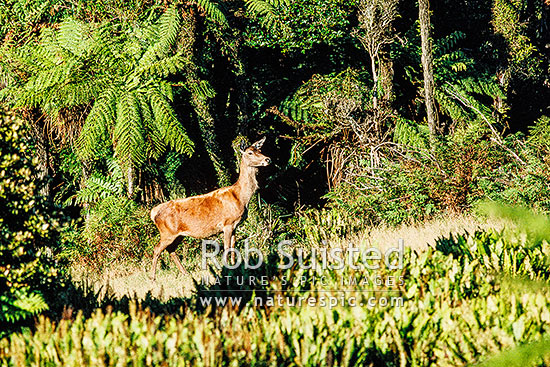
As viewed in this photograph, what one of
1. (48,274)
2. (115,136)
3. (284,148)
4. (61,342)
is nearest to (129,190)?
(115,136)

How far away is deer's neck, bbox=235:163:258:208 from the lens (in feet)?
32.4

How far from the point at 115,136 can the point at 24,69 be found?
2564 millimetres

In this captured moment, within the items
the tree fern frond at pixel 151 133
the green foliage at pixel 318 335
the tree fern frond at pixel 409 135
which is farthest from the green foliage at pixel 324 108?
the green foliage at pixel 318 335

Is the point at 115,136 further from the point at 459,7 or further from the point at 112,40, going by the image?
the point at 459,7

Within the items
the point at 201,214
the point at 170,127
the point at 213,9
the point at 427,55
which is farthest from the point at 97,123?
the point at 427,55

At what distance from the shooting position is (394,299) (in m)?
5.61

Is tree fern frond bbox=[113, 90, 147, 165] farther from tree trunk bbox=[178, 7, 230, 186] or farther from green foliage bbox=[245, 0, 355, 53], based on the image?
green foliage bbox=[245, 0, 355, 53]

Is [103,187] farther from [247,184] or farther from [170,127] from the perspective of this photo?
[247,184]

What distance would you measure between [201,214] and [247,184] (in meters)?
0.81

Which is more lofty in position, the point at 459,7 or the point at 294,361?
the point at 459,7

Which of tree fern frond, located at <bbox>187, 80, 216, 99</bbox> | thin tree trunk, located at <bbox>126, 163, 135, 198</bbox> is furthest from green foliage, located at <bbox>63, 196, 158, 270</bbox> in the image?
tree fern frond, located at <bbox>187, 80, 216, 99</bbox>

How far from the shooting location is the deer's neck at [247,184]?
9863mm

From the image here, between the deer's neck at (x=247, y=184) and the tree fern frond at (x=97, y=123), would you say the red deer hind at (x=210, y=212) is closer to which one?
the deer's neck at (x=247, y=184)

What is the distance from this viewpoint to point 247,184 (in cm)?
991
